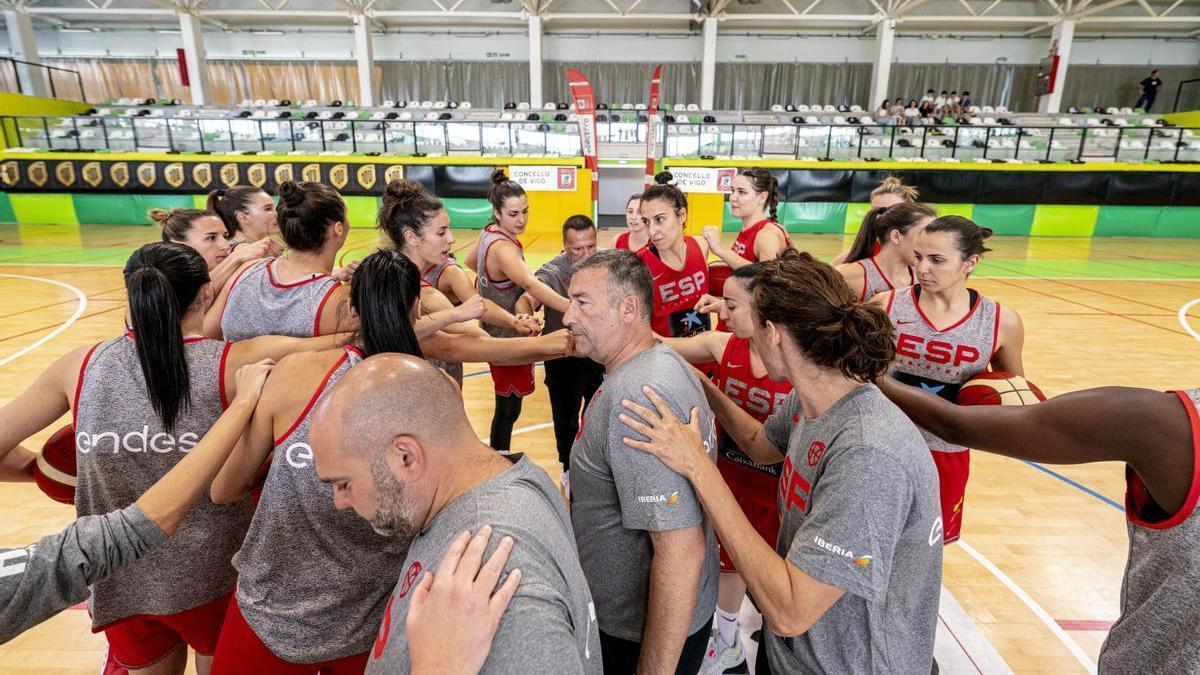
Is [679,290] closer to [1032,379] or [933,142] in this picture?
[1032,379]

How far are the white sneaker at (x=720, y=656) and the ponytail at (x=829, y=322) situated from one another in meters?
1.67

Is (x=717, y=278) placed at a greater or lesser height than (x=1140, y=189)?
lesser

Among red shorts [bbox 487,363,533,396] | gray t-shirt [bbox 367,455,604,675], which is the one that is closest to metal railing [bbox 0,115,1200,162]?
red shorts [bbox 487,363,533,396]

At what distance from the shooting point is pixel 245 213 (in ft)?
12.6

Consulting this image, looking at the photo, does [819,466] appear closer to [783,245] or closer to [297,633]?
[297,633]

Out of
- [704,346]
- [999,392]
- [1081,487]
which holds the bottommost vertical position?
[1081,487]

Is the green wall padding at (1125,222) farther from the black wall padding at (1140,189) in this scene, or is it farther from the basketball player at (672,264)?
the basketball player at (672,264)

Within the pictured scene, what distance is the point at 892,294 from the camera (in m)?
2.87

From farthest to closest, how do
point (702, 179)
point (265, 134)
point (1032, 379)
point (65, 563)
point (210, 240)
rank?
point (265, 134), point (702, 179), point (1032, 379), point (210, 240), point (65, 563)

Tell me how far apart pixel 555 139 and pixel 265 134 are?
7499mm

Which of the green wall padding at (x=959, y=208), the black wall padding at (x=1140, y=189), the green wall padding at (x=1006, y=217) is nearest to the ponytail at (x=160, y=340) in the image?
the green wall padding at (x=959, y=208)

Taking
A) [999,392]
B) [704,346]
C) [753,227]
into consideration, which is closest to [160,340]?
[704,346]

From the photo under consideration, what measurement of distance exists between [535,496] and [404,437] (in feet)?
0.90

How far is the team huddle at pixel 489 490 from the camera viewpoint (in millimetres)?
1097
